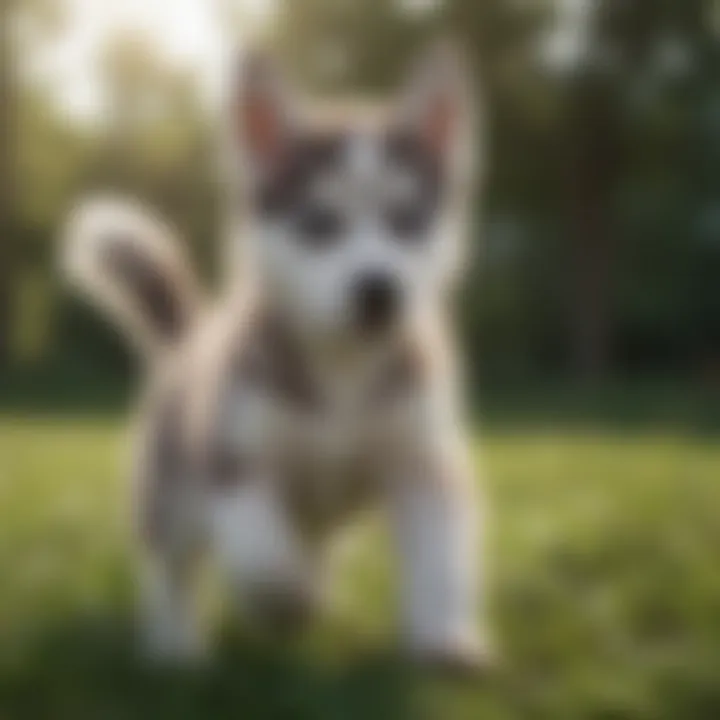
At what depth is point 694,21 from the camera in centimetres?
95

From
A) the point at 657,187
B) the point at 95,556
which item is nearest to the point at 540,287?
the point at 657,187

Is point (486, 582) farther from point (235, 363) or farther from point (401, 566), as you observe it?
point (235, 363)

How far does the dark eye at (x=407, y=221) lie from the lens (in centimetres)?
80

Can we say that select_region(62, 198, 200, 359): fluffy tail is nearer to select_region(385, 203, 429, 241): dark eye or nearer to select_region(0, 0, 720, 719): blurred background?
select_region(0, 0, 720, 719): blurred background

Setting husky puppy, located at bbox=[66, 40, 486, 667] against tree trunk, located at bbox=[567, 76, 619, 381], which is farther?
tree trunk, located at bbox=[567, 76, 619, 381]

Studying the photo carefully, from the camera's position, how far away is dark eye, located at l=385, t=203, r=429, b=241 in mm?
799

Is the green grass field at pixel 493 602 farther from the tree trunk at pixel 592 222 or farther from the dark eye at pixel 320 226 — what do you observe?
the dark eye at pixel 320 226

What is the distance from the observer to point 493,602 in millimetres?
849

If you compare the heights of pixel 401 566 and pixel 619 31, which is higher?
pixel 619 31

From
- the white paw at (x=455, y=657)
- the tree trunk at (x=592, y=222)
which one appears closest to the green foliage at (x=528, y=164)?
the tree trunk at (x=592, y=222)

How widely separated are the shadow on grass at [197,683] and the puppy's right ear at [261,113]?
0.90 feet

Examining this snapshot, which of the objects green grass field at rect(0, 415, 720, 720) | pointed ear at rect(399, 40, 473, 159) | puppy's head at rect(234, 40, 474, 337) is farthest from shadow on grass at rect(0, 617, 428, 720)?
pointed ear at rect(399, 40, 473, 159)

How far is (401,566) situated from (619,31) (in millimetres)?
373

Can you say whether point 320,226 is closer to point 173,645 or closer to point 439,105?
point 439,105
